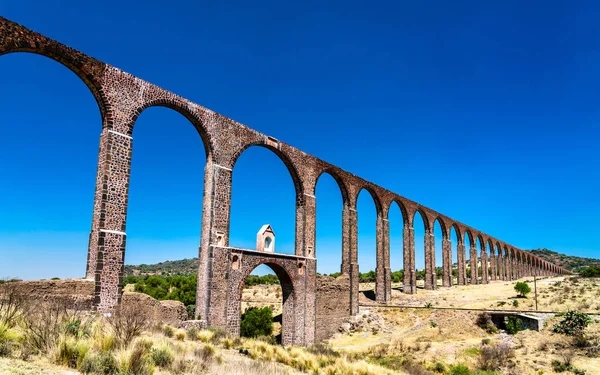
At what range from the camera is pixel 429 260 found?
3997 centimetres

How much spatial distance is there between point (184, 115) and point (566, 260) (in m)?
180

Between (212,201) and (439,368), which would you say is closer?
(439,368)

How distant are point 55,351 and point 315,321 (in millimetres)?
17966

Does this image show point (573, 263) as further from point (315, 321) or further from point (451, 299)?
point (315, 321)

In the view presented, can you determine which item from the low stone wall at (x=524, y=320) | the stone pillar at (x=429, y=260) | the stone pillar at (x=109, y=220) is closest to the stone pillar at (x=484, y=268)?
the stone pillar at (x=429, y=260)

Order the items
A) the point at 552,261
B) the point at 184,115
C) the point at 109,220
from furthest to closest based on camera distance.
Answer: the point at 552,261, the point at 184,115, the point at 109,220

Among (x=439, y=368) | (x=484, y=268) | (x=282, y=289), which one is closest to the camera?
(x=439, y=368)

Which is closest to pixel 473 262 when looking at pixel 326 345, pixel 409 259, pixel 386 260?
pixel 409 259

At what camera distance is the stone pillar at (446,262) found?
44.3 metres

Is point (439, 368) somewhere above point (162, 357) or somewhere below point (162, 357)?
below

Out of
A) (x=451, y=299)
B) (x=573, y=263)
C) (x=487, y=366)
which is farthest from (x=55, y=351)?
(x=573, y=263)

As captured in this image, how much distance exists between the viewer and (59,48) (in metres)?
A: 13.7

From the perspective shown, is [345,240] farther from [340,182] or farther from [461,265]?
[461,265]

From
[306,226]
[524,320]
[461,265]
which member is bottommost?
[524,320]
